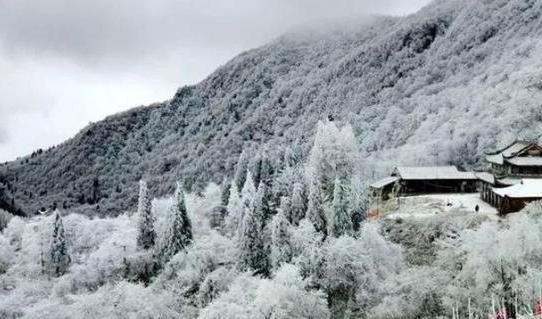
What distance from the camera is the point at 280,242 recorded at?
59125 millimetres

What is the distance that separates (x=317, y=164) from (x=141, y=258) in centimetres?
2211

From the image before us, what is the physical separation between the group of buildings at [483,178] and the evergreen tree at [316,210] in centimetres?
1600

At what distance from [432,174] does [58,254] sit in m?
45.7

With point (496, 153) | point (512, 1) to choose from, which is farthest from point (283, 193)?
point (512, 1)

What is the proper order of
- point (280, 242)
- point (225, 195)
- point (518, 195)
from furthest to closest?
point (225, 195) < point (518, 195) < point (280, 242)

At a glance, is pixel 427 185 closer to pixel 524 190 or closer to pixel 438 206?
pixel 438 206

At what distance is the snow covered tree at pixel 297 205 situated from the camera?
6425 cm

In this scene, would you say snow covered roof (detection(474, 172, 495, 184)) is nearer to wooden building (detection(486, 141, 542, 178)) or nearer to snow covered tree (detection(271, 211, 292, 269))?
wooden building (detection(486, 141, 542, 178))

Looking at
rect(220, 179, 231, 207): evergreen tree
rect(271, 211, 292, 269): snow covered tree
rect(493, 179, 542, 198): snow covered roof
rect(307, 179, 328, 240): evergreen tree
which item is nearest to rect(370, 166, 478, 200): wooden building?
rect(493, 179, 542, 198): snow covered roof

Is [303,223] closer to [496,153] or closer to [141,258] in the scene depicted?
[141,258]

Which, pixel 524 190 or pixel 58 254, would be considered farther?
pixel 58 254

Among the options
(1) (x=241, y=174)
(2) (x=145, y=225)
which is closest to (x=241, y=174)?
(1) (x=241, y=174)

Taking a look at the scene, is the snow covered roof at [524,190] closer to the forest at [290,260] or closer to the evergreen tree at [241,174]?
the forest at [290,260]

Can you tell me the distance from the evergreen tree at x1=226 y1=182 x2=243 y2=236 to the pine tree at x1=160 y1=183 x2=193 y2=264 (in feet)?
18.4
